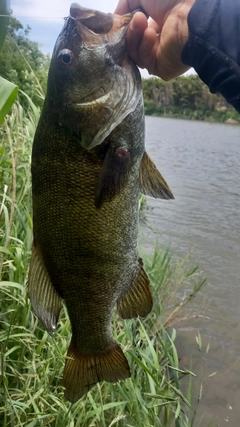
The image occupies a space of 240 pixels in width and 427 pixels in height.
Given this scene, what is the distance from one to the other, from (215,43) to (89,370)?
1.37 metres

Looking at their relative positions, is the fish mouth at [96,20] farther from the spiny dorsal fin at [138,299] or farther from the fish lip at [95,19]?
the spiny dorsal fin at [138,299]

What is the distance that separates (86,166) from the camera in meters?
1.57

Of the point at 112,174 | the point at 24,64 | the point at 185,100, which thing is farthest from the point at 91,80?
the point at 185,100

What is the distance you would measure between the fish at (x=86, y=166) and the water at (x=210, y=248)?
9.34 ft

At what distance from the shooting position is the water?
4.62m

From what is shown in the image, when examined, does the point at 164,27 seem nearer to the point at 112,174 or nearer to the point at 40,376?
the point at 112,174

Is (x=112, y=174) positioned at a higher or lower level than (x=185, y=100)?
higher

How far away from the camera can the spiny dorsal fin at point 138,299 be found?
1872 millimetres

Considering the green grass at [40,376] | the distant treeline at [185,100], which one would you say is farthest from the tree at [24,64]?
the distant treeline at [185,100]

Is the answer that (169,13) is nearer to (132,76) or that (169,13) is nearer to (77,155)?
(132,76)

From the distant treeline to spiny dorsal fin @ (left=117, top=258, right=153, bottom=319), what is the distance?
48.4 ft

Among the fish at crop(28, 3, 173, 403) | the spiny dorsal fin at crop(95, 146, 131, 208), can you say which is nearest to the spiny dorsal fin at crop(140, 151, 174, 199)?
the fish at crop(28, 3, 173, 403)

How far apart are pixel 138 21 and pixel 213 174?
1366 cm

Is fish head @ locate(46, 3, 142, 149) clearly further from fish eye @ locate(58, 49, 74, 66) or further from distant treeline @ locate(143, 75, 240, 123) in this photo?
distant treeline @ locate(143, 75, 240, 123)
